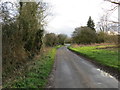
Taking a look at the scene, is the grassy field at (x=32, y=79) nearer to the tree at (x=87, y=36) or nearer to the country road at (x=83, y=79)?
the country road at (x=83, y=79)

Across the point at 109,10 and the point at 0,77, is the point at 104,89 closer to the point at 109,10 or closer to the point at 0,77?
the point at 0,77

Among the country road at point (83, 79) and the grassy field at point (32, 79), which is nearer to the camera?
the grassy field at point (32, 79)

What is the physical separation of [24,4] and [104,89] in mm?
15734

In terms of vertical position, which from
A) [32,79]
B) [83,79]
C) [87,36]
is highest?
[87,36]

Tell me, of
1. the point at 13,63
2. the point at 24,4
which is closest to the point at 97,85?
the point at 13,63

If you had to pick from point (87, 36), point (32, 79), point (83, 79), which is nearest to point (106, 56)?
point (83, 79)

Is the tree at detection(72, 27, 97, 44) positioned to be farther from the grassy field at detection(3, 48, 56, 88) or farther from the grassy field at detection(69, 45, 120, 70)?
the grassy field at detection(3, 48, 56, 88)

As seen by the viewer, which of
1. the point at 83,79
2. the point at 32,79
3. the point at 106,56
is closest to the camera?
the point at 32,79

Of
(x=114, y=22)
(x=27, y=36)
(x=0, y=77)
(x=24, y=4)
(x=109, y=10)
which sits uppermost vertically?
(x=24, y=4)

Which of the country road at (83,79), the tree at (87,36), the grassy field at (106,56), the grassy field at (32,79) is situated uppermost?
the tree at (87,36)

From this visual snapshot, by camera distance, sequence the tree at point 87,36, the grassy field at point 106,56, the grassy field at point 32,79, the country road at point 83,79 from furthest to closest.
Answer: the tree at point 87,36
the grassy field at point 106,56
the country road at point 83,79
the grassy field at point 32,79

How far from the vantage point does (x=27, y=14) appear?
57.2 feet

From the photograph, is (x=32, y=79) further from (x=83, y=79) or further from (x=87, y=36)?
(x=87, y=36)

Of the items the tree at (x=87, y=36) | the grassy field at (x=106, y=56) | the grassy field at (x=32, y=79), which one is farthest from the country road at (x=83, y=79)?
the tree at (x=87, y=36)
